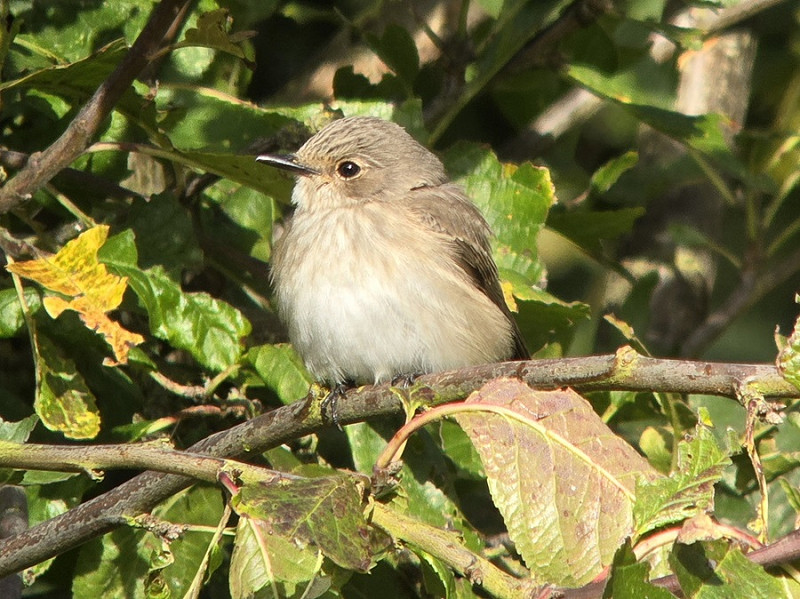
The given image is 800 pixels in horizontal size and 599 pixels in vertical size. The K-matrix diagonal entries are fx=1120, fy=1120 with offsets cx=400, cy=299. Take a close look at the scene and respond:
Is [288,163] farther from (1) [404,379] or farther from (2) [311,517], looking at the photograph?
(2) [311,517]

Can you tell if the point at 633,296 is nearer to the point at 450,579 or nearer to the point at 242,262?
the point at 242,262

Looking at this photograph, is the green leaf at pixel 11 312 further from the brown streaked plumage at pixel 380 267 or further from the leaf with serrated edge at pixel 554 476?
the leaf with serrated edge at pixel 554 476

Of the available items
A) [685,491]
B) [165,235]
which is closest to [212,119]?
[165,235]

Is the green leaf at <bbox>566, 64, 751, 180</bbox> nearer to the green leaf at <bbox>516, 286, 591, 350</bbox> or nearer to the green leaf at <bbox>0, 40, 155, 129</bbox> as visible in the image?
the green leaf at <bbox>516, 286, 591, 350</bbox>

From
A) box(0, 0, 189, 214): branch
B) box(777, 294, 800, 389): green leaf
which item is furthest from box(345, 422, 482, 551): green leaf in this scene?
box(777, 294, 800, 389): green leaf

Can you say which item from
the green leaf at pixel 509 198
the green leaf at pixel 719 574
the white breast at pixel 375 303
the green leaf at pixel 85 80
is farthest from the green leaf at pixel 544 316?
the green leaf at pixel 719 574

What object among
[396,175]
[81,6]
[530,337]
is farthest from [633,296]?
[81,6]
